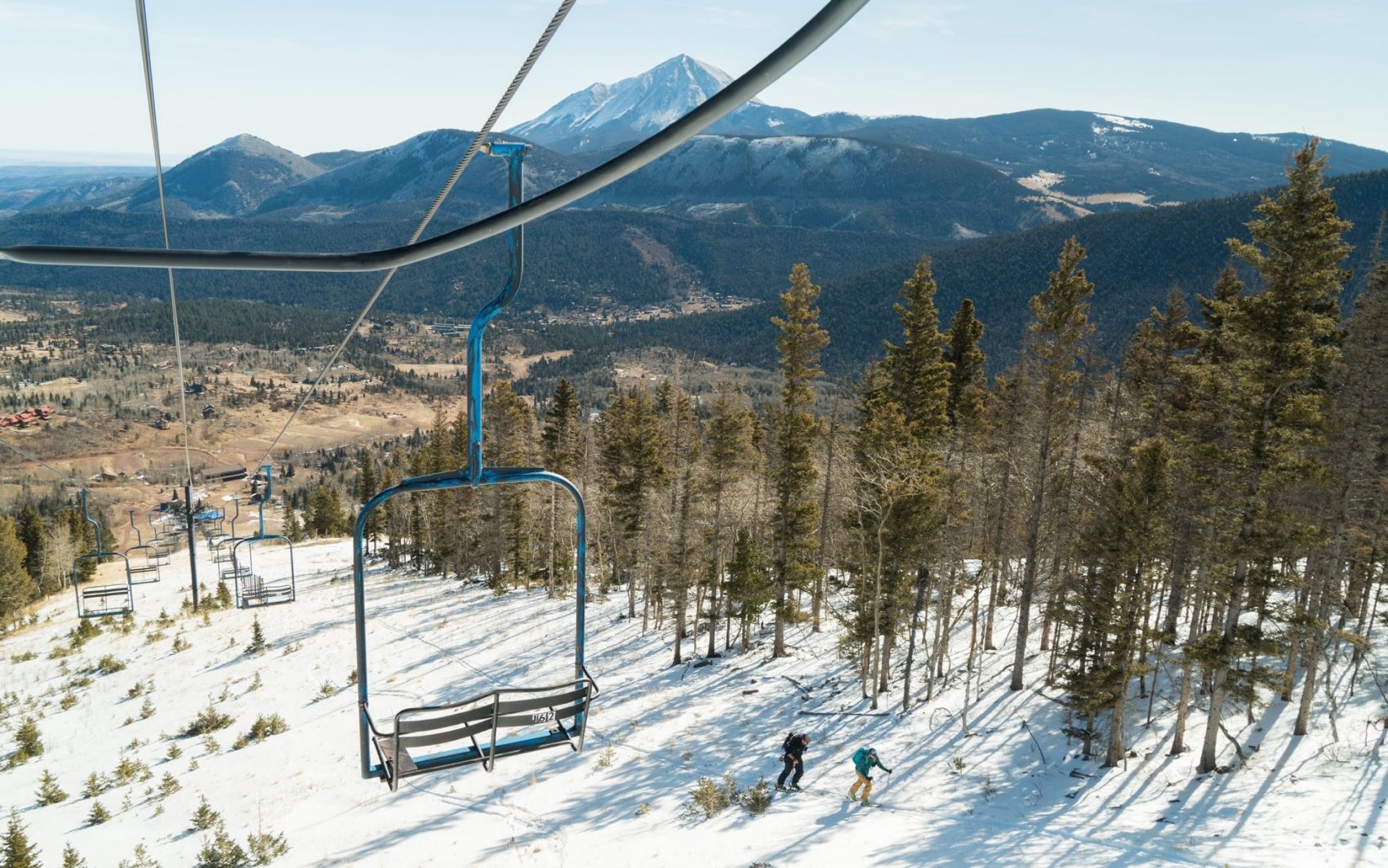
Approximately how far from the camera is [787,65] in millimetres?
1632

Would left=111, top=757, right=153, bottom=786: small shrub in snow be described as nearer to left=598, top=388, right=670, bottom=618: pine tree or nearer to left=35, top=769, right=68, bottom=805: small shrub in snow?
left=35, top=769, right=68, bottom=805: small shrub in snow

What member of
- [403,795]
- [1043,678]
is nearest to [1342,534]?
[1043,678]

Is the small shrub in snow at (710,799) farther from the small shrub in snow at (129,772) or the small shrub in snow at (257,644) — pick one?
the small shrub in snow at (257,644)

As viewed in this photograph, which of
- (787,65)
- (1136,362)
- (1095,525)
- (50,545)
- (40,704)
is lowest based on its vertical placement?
(50,545)

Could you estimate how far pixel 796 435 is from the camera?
94.7 feet

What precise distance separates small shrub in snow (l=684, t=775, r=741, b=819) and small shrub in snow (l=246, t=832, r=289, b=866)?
7.54m

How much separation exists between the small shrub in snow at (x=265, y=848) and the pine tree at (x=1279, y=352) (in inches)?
818

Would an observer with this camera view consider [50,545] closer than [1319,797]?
No

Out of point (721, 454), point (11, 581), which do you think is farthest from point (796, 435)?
point (11, 581)

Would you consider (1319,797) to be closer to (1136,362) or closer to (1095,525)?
(1095,525)

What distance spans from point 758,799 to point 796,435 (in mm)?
15554

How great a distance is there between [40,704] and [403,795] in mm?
18394

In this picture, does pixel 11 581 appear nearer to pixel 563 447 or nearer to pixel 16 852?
pixel 563 447

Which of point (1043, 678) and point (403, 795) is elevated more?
point (403, 795)
